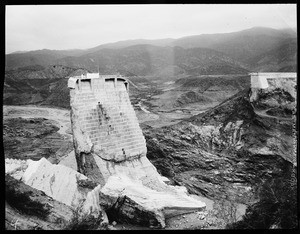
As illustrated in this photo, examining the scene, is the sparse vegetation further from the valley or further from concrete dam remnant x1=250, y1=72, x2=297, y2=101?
concrete dam remnant x1=250, y1=72, x2=297, y2=101

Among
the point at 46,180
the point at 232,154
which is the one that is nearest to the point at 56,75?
the point at 232,154

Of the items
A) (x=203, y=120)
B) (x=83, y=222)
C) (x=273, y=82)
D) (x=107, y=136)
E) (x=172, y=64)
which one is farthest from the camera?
(x=172, y=64)

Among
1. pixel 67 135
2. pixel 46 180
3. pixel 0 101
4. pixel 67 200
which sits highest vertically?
pixel 0 101

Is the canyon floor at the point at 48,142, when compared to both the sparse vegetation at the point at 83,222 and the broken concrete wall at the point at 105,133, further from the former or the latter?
the broken concrete wall at the point at 105,133

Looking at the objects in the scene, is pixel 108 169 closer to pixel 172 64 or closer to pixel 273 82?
pixel 273 82

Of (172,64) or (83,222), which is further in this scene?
(172,64)

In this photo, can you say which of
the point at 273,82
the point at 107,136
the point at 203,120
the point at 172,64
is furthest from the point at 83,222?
the point at 172,64

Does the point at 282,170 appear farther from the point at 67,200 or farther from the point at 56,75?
the point at 56,75

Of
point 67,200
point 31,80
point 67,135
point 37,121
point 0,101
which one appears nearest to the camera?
point 0,101
